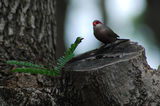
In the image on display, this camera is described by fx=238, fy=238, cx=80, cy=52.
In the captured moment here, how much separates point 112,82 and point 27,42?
1183 millimetres

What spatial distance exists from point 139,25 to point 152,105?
11354mm

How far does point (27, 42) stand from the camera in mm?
2578

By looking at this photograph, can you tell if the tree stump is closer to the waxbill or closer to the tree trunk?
the tree trunk

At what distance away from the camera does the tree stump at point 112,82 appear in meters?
1.77

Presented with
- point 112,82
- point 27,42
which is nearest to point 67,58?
point 112,82

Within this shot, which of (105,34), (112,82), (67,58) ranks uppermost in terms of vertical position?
(105,34)

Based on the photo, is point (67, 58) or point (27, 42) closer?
point (67, 58)

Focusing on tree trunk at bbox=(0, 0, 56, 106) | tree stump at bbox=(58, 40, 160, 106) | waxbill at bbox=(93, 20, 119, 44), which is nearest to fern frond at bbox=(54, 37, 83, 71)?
tree stump at bbox=(58, 40, 160, 106)

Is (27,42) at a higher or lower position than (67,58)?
higher

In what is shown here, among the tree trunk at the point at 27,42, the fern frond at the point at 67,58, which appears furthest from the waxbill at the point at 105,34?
the tree trunk at the point at 27,42

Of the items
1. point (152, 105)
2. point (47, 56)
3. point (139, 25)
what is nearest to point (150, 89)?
point (152, 105)

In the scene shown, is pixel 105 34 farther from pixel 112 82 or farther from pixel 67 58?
pixel 112 82

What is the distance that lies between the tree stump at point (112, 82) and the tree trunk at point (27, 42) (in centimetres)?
24

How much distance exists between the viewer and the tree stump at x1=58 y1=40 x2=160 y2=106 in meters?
1.77
